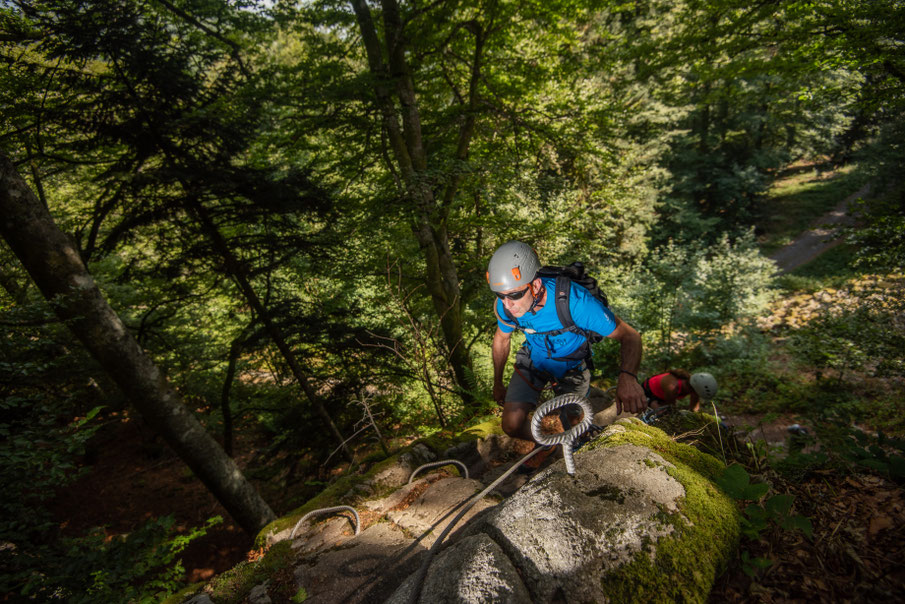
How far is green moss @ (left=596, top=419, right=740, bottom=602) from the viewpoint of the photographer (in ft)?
4.84

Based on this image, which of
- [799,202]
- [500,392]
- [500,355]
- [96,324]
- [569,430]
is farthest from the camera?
[799,202]

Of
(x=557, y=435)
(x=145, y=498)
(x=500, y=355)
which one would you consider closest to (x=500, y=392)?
(x=500, y=355)

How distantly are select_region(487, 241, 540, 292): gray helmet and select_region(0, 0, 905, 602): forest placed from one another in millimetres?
2065

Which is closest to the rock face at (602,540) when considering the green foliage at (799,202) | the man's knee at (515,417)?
the man's knee at (515,417)

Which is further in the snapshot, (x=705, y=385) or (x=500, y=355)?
(x=705, y=385)

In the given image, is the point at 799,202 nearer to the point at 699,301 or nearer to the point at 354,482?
the point at 699,301

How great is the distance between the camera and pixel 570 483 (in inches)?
77.2

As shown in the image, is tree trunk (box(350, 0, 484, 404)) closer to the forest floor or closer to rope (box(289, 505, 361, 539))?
rope (box(289, 505, 361, 539))

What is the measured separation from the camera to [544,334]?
370cm

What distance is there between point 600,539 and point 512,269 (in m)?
2.27

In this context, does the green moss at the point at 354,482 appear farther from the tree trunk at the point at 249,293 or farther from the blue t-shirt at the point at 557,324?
the tree trunk at the point at 249,293

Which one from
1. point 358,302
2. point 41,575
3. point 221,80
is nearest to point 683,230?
point 358,302

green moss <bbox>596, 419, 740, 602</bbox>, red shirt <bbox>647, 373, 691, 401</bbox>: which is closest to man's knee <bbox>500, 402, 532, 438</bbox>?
green moss <bbox>596, 419, 740, 602</bbox>

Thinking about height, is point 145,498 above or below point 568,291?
below
